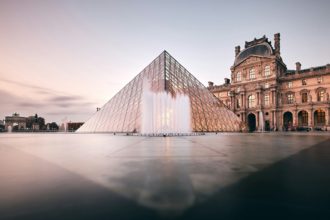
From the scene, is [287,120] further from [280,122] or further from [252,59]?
[252,59]

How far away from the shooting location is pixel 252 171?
437 cm

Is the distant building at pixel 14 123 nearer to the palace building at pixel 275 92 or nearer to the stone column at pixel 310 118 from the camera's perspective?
the palace building at pixel 275 92

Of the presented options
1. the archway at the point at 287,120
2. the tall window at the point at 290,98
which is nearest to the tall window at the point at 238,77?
the tall window at the point at 290,98

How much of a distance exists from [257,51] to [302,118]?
60.8ft

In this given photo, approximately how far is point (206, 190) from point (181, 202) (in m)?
0.64

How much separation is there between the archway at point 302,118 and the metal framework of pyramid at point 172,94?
23.1m

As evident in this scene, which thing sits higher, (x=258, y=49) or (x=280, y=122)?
(x=258, y=49)

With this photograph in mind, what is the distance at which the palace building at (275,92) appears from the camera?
135 ft

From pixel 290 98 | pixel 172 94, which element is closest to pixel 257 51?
pixel 290 98

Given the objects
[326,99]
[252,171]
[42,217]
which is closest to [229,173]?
[252,171]

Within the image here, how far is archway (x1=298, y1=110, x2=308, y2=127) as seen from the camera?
4306 cm

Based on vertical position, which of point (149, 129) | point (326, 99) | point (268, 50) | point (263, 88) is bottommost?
point (149, 129)

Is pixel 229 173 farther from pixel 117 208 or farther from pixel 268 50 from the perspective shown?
pixel 268 50

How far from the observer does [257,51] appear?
49.5 metres
